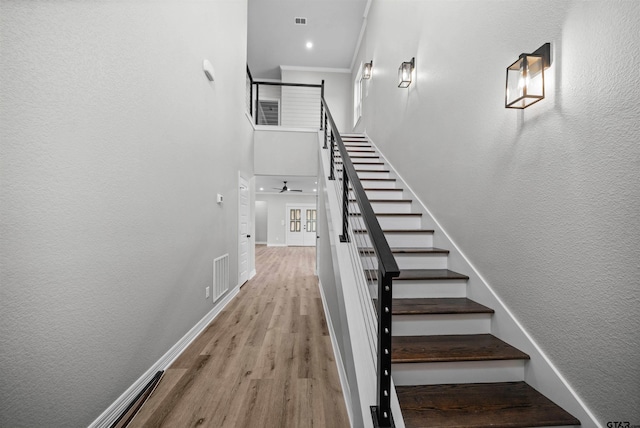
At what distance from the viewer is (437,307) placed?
1930 mm

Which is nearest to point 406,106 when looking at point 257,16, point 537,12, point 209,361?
point 537,12

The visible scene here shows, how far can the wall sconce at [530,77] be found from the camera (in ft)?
5.10

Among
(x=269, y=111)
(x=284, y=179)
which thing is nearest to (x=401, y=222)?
(x=284, y=179)

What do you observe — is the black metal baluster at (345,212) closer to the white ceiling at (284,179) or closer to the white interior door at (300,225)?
the white ceiling at (284,179)

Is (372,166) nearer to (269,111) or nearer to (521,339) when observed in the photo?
(521,339)

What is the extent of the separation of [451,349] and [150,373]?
83.8 inches

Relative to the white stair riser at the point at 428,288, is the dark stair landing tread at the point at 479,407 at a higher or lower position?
lower

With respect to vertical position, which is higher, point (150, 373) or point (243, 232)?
point (243, 232)

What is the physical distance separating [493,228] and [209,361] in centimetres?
256

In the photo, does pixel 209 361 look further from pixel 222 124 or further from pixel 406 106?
pixel 406 106

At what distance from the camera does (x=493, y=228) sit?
1.97 m

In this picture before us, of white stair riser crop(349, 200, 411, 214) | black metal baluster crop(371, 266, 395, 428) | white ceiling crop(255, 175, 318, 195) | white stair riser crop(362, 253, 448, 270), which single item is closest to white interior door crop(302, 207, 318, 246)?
white ceiling crop(255, 175, 318, 195)

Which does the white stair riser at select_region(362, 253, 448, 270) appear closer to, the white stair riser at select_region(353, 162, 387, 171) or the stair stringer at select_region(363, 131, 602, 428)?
the stair stringer at select_region(363, 131, 602, 428)

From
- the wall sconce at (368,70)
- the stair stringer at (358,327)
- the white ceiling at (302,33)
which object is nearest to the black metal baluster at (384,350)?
the stair stringer at (358,327)
